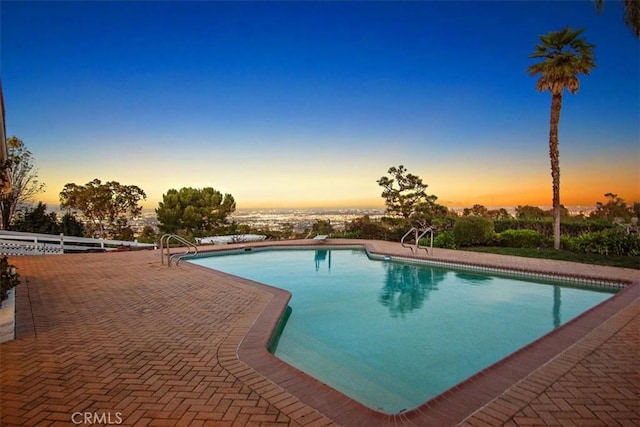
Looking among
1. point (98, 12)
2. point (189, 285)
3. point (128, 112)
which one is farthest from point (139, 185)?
point (189, 285)

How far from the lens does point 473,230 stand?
1311cm

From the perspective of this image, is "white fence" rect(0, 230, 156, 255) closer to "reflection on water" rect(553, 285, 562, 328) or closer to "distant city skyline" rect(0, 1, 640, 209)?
"distant city skyline" rect(0, 1, 640, 209)

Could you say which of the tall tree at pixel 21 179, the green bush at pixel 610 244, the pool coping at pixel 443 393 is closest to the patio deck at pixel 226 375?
the pool coping at pixel 443 393

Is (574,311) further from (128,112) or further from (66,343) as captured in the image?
(128,112)

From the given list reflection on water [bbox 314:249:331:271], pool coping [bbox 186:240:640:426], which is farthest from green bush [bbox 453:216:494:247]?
pool coping [bbox 186:240:640:426]

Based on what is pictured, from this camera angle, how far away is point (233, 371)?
3.01 metres

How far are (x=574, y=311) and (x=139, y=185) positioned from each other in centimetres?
2067

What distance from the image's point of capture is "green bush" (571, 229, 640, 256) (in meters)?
9.48

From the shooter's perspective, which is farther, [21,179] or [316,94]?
[21,179]

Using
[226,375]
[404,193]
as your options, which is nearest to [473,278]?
[226,375]

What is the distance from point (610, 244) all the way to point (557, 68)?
18.8 ft

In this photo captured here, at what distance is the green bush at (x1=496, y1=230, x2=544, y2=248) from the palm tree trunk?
653 mm

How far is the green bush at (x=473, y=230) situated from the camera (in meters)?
13.1

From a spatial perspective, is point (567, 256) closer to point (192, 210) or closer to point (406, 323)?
point (406, 323)
